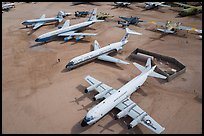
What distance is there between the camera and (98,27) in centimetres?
8144

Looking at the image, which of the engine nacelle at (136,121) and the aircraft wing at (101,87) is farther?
the aircraft wing at (101,87)

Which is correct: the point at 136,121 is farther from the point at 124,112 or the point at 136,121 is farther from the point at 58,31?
the point at 58,31

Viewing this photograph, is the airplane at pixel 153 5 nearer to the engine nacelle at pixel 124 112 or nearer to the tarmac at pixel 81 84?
the tarmac at pixel 81 84

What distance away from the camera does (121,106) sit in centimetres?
4034

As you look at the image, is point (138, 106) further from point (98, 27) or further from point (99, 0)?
point (99, 0)

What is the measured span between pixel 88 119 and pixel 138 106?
10.2m

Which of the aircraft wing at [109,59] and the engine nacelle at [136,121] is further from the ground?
the aircraft wing at [109,59]

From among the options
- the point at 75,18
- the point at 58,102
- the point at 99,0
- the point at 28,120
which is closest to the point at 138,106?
the point at 58,102

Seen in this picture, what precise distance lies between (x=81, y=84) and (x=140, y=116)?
17070mm

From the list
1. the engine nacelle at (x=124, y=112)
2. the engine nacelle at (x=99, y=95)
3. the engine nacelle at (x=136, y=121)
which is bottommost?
the engine nacelle at (x=136, y=121)

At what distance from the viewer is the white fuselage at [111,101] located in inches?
1451

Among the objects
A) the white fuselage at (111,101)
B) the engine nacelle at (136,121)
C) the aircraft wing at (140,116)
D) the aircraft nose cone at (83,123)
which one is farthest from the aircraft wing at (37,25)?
the engine nacelle at (136,121)

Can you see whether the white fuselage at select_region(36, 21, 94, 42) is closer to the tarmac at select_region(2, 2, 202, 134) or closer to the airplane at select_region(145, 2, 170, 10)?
the tarmac at select_region(2, 2, 202, 134)

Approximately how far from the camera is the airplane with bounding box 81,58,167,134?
36253 mm
